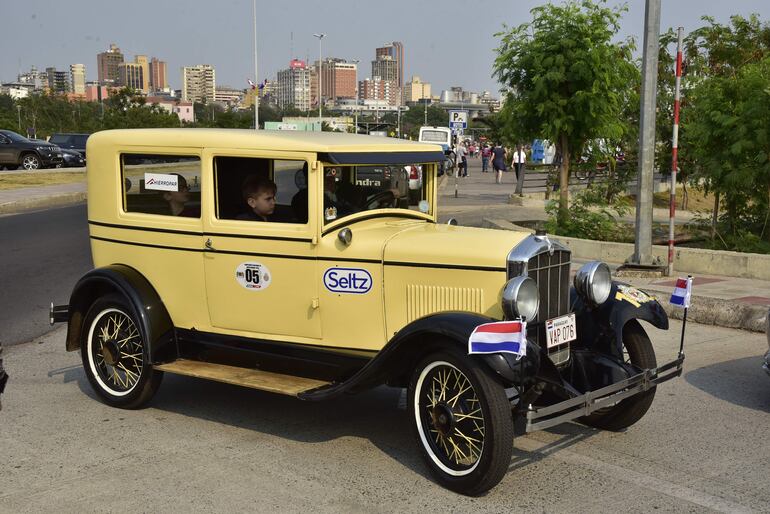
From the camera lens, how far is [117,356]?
6.11 meters

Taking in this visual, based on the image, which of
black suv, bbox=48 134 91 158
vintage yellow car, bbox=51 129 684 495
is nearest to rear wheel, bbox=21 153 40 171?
black suv, bbox=48 134 91 158

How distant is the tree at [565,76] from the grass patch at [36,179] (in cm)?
1640

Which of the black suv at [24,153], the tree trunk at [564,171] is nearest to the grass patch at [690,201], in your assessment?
the tree trunk at [564,171]

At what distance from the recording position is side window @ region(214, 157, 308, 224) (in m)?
5.54

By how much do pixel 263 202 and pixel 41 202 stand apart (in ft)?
60.8

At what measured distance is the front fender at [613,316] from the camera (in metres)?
5.34

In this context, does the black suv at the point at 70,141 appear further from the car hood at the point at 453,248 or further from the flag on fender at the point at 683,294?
the flag on fender at the point at 683,294

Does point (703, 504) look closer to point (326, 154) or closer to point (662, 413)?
point (662, 413)

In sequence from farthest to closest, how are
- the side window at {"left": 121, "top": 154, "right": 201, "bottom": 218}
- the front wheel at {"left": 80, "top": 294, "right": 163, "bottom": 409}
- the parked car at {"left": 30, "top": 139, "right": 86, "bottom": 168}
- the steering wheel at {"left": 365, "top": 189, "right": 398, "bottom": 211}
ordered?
1. the parked car at {"left": 30, "top": 139, "right": 86, "bottom": 168}
2. the front wheel at {"left": 80, "top": 294, "right": 163, "bottom": 409}
3. the side window at {"left": 121, "top": 154, "right": 201, "bottom": 218}
4. the steering wheel at {"left": 365, "top": 189, "right": 398, "bottom": 211}

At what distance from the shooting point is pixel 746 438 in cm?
537

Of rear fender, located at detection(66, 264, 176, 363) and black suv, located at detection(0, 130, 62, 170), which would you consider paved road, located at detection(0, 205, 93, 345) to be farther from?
black suv, located at detection(0, 130, 62, 170)

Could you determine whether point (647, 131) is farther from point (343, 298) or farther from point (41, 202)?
point (41, 202)

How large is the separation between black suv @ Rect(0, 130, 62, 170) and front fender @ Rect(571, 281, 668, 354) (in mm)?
33170

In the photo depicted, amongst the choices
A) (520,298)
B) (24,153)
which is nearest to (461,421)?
(520,298)
